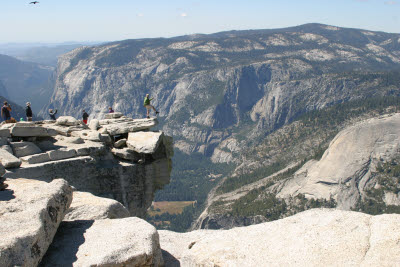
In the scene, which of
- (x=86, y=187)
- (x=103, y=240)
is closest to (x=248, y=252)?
(x=103, y=240)

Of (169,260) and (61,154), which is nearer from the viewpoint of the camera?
(169,260)

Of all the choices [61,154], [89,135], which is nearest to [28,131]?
[61,154]

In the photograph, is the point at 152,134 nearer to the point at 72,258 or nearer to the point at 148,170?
the point at 148,170

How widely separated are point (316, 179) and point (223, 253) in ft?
495

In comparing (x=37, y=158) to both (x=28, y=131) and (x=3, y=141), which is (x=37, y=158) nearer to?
(x=3, y=141)

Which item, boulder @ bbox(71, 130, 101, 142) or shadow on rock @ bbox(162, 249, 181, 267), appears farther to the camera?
boulder @ bbox(71, 130, 101, 142)

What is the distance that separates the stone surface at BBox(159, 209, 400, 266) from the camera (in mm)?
10005

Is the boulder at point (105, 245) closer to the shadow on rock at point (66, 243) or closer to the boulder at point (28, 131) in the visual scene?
the shadow on rock at point (66, 243)

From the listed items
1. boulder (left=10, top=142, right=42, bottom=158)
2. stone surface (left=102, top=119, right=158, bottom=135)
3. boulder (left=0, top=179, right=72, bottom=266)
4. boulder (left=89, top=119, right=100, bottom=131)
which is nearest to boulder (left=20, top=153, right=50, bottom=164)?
boulder (left=10, top=142, right=42, bottom=158)

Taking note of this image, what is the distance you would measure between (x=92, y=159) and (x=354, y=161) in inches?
5667

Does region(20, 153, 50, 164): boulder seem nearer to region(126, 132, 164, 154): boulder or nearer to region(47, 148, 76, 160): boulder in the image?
region(47, 148, 76, 160): boulder

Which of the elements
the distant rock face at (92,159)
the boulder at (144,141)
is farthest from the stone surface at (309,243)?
the boulder at (144,141)

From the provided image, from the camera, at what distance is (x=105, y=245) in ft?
36.3

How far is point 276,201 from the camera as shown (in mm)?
151750
